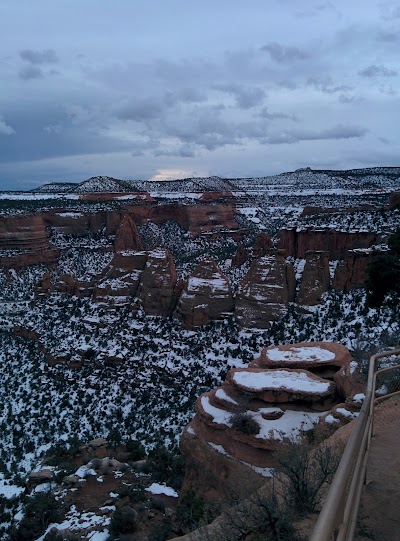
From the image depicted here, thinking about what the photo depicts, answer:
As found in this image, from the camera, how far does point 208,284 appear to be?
1460 inches

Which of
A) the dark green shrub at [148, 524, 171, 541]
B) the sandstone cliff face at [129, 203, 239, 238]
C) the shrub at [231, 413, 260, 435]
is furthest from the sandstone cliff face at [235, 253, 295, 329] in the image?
the sandstone cliff face at [129, 203, 239, 238]

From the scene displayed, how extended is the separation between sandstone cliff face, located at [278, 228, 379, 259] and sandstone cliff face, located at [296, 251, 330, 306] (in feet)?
21.6

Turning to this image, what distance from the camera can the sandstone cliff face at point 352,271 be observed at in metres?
35.9

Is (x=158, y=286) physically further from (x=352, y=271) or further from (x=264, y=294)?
(x=352, y=271)

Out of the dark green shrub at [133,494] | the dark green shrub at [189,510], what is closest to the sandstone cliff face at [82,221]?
the dark green shrub at [133,494]

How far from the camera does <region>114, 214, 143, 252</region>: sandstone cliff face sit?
6631 centimetres

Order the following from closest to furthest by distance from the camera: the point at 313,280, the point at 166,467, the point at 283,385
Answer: the point at 283,385, the point at 166,467, the point at 313,280

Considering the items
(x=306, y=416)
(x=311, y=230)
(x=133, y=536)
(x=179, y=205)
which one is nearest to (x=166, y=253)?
(x=311, y=230)

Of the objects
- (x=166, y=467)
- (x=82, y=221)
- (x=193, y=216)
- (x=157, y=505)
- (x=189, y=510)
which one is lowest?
(x=166, y=467)

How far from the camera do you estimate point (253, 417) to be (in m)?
17.8

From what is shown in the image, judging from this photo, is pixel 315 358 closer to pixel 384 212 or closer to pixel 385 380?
pixel 385 380

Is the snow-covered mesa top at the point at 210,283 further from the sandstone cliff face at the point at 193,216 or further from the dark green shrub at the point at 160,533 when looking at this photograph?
the sandstone cliff face at the point at 193,216

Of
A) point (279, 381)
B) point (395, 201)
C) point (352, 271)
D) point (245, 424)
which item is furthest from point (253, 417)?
point (395, 201)

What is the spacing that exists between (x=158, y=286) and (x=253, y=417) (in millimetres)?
22666
